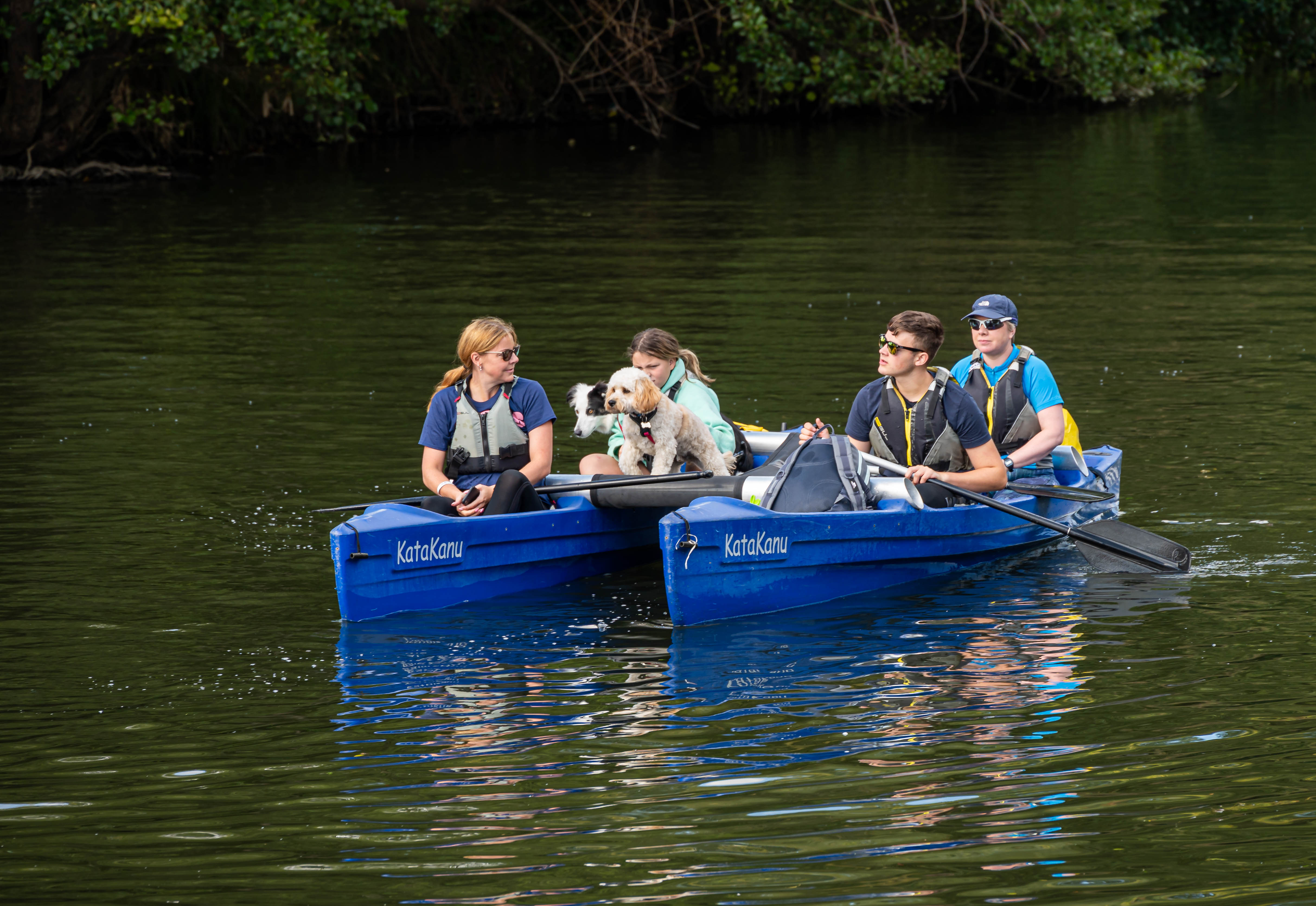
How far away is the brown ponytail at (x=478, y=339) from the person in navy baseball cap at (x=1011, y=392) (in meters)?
2.27

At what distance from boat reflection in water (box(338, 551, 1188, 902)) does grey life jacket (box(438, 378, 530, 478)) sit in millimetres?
678

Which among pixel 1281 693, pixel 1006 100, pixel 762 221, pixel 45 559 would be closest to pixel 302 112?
pixel 762 221

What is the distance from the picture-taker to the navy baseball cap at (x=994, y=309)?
27.4 ft

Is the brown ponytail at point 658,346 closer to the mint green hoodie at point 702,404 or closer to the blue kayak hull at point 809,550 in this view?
the mint green hoodie at point 702,404

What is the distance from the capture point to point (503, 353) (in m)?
7.78

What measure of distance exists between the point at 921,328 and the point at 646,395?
4.14 feet

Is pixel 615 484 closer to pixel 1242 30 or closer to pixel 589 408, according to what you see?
pixel 589 408

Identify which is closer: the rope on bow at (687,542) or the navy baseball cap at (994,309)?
the rope on bow at (687,542)

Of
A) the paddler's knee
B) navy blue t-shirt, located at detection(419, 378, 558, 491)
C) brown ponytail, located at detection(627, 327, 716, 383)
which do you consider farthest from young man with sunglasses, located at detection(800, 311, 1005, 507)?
navy blue t-shirt, located at detection(419, 378, 558, 491)

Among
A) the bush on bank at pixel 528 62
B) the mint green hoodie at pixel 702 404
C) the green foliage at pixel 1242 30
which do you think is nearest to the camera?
the mint green hoodie at pixel 702 404

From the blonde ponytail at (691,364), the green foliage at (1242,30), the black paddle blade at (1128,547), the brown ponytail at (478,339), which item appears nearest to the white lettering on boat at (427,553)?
the brown ponytail at (478,339)

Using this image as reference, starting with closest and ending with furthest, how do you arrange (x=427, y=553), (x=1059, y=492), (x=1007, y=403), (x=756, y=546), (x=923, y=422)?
(x=756, y=546) → (x=427, y=553) → (x=923, y=422) → (x=1059, y=492) → (x=1007, y=403)

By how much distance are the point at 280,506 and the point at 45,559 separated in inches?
55.3

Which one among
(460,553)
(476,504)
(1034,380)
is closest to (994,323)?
(1034,380)
